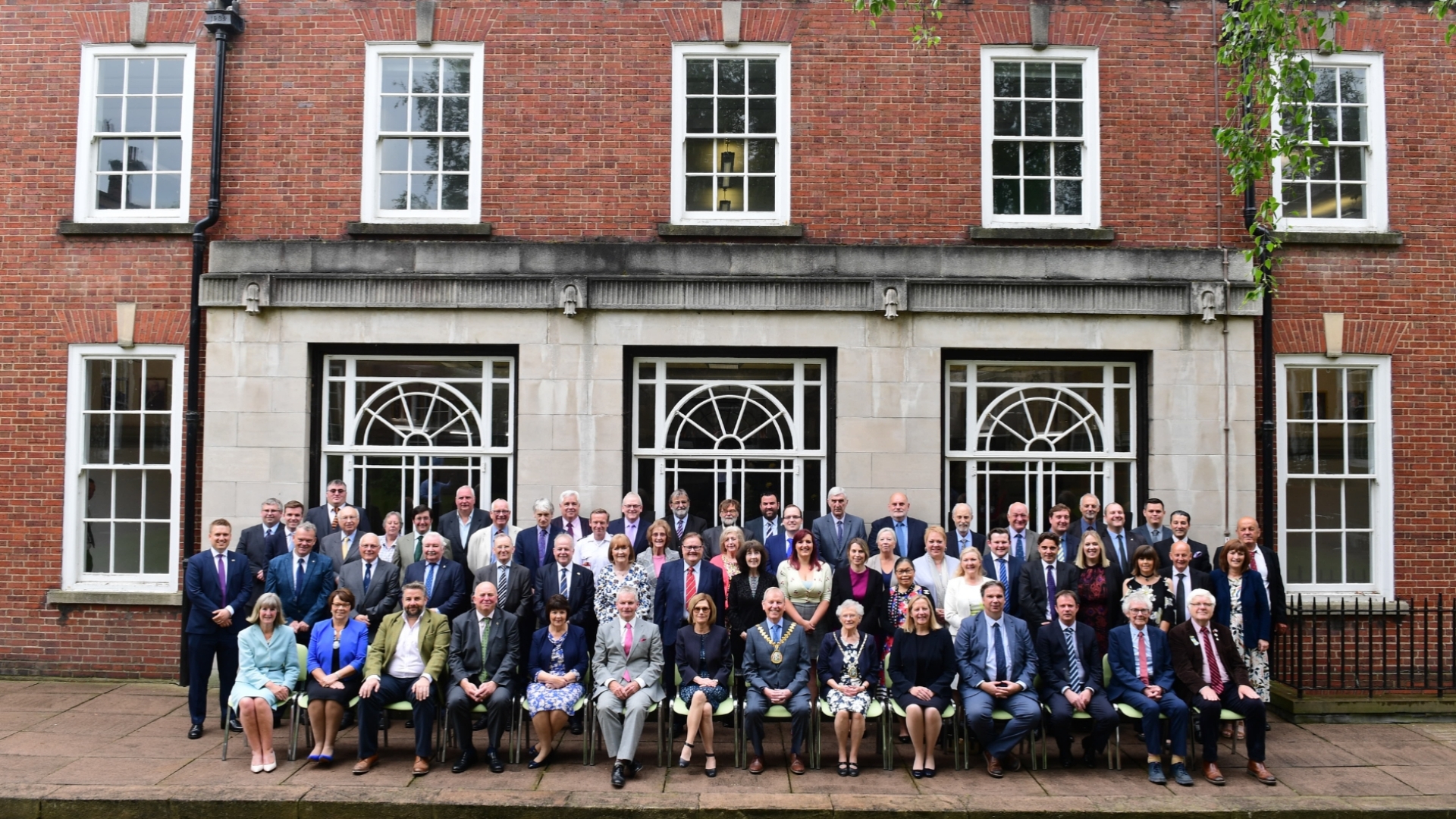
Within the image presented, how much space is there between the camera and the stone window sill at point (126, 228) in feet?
36.2

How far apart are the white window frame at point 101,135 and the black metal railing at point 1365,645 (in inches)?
477

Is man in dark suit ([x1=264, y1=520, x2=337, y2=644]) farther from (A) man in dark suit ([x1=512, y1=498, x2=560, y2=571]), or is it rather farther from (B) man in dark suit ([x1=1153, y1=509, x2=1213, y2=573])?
(B) man in dark suit ([x1=1153, y1=509, x2=1213, y2=573])

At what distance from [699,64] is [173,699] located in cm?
834

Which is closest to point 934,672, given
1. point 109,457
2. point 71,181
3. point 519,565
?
point 519,565

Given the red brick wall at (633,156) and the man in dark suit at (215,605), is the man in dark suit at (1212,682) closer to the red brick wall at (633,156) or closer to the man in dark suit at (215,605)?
the red brick wall at (633,156)

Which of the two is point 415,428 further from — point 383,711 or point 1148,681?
point 1148,681

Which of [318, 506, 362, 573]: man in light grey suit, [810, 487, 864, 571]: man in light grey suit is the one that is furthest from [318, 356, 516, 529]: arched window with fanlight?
[810, 487, 864, 571]: man in light grey suit

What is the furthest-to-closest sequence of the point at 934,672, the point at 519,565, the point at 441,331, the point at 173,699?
the point at 441,331, the point at 173,699, the point at 519,565, the point at 934,672

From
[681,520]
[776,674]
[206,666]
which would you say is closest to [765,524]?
[681,520]

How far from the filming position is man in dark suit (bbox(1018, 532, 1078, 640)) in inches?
341

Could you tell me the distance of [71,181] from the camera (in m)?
11.2

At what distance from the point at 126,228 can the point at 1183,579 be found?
1097 centimetres

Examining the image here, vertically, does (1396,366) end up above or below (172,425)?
above

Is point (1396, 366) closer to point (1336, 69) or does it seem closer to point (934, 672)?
point (1336, 69)
